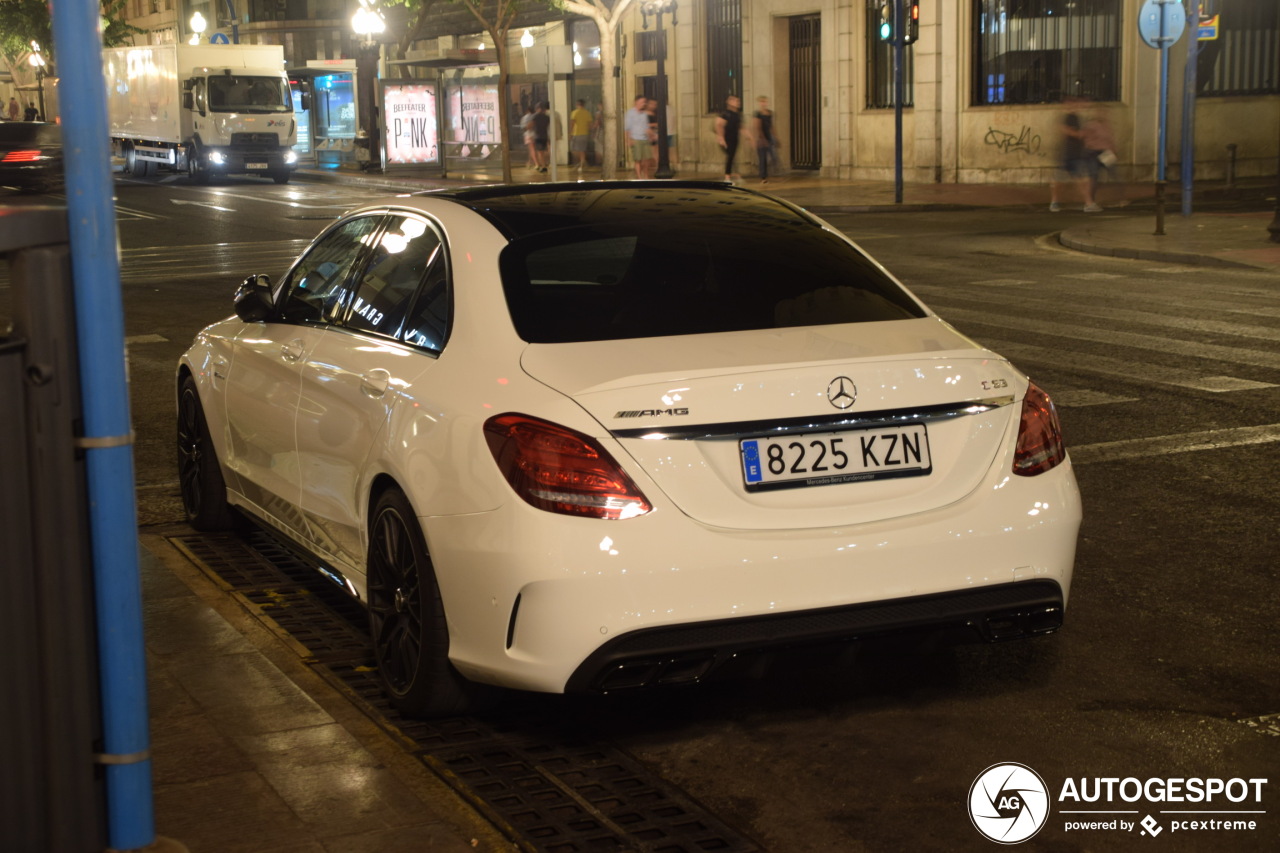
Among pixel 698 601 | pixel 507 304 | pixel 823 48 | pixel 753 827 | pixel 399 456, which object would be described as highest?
pixel 823 48

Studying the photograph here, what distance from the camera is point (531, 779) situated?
430 cm

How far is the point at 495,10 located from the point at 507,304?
49.4 meters

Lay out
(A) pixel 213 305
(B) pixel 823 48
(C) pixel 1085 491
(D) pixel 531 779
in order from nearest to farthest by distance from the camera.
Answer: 1. (D) pixel 531 779
2. (C) pixel 1085 491
3. (A) pixel 213 305
4. (B) pixel 823 48

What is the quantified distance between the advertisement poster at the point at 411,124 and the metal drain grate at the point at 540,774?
38.6 m

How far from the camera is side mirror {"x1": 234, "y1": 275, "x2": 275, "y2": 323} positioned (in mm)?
5938

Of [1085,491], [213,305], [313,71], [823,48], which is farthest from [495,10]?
[1085,491]

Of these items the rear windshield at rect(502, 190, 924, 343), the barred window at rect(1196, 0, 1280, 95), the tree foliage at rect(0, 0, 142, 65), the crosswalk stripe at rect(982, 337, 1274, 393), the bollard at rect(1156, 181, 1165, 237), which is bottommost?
the crosswalk stripe at rect(982, 337, 1274, 393)

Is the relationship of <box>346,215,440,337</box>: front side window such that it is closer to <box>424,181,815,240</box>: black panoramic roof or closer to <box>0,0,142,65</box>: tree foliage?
<box>424,181,815,240</box>: black panoramic roof

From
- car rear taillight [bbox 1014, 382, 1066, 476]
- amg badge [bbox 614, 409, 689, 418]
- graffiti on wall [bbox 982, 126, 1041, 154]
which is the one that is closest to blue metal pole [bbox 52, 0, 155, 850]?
amg badge [bbox 614, 409, 689, 418]

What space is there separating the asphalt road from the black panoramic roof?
1.41 meters

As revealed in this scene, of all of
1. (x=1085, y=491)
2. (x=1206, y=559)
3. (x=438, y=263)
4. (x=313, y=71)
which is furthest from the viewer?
(x=313, y=71)

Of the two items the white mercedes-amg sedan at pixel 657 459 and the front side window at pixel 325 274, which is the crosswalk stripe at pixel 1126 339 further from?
the front side window at pixel 325 274

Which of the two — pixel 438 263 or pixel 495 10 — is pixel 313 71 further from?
pixel 438 263

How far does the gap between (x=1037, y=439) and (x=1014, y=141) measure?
98.2 ft
